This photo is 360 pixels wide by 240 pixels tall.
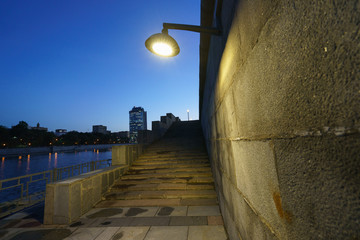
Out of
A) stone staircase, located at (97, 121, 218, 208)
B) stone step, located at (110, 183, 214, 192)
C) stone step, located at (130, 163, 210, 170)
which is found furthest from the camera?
stone step, located at (130, 163, 210, 170)

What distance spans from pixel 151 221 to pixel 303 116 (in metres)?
4.64

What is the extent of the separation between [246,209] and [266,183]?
77 centimetres

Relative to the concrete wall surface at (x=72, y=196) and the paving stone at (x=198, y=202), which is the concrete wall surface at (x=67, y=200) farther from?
the paving stone at (x=198, y=202)

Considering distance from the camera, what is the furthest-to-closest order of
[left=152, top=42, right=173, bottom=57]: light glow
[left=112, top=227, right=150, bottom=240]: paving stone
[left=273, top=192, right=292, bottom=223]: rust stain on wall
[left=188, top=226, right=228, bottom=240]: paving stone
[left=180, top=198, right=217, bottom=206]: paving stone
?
[left=180, top=198, right=217, bottom=206]: paving stone → [left=112, top=227, right=150, bottom=240]: paving stone → [left=188, top=226, right=228, bottom=240]: paving stone → [left=152, top=42, right=173, bottom=57]: light glow → [left=273, top=192, right=292, bottom=223]: rust stain on wall

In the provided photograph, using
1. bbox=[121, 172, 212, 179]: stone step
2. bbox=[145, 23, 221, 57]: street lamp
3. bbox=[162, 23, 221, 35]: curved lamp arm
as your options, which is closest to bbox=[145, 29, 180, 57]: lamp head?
bbox=[145, 23, 221, 57]: street lamp

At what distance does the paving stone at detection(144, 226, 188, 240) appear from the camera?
3536mm

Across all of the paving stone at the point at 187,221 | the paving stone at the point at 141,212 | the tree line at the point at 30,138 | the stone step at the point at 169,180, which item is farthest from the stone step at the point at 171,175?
the tree line at the point at 30,138

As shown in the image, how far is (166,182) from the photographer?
6.68 meters

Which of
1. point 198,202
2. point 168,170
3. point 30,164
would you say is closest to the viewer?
point 198,202

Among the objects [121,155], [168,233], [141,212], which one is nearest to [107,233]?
[141,212]

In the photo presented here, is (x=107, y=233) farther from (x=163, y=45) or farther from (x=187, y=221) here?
(x=163, y=45)

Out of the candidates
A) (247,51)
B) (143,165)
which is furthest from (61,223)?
(247,51)

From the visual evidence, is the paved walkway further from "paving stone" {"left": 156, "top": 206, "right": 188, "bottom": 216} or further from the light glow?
the light glow

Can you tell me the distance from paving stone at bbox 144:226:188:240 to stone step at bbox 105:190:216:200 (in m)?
1.82
